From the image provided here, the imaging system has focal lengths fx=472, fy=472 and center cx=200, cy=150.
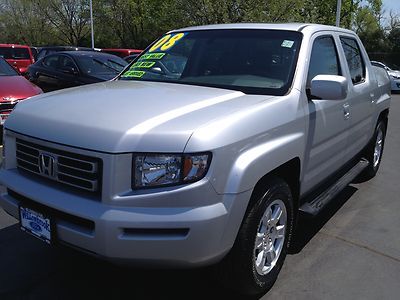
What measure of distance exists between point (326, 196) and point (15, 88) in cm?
580

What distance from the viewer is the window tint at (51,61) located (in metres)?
10.6

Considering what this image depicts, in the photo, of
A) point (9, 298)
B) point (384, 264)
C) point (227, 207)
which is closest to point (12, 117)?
point (9, 298)

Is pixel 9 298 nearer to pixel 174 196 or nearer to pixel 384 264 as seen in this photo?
pixel 174 196

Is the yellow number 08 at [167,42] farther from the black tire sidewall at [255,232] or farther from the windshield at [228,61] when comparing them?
the black tire sidewall at [255,232]

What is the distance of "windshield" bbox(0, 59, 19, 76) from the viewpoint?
8625mm

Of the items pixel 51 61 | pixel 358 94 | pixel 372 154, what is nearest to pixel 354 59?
pixel 358 94

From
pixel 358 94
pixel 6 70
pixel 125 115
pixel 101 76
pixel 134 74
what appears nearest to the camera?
pixel 125 115

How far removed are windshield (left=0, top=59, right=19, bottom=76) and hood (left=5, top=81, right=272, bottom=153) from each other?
5.80 m

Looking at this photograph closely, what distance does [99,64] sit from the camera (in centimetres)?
1020

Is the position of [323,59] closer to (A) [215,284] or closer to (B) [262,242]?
(B) [262,242]

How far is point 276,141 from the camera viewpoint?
3.05m

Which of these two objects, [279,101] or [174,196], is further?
[279,101]

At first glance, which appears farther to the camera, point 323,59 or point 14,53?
point 14,53

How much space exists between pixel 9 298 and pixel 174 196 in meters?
1.46
